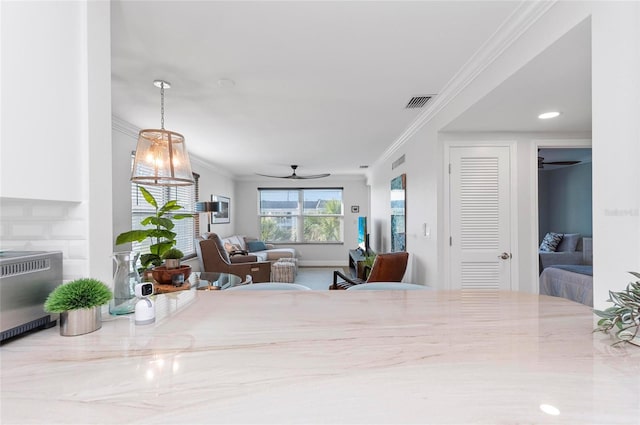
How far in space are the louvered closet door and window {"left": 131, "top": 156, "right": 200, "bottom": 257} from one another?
3.07 m

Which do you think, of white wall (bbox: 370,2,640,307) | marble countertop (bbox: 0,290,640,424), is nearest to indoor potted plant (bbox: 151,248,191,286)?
marble countertop (bbox: 0,290,640,424)

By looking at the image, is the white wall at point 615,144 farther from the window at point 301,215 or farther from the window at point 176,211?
the window at point 301,215

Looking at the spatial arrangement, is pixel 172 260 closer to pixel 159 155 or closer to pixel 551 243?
pixel 159 155

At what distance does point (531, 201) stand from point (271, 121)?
2.83m

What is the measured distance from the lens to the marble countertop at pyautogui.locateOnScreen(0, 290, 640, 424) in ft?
1.98

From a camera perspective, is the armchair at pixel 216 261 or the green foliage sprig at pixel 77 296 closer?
the green foliage sprig at pixel 77 296

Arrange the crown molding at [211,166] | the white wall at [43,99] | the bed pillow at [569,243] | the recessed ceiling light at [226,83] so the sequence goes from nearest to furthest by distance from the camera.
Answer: the white wall at [43,99] < the recessed ceiling light at [226,83] < the crown molding at [211,166] < the bed pillow at [569,243]

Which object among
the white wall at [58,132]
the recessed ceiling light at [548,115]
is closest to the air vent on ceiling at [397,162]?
the recessed ceiling light at [548,115]

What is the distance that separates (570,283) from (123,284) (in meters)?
4.06

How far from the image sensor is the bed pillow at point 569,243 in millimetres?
5574

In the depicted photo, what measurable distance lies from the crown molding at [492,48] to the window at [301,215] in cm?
501

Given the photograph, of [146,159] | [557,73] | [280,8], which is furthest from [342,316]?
[557,73]

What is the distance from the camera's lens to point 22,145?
859 mm

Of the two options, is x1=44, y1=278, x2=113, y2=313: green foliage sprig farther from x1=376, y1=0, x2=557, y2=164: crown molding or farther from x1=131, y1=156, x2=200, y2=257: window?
x1=131, y1=156, x2=200, y2=257: window
